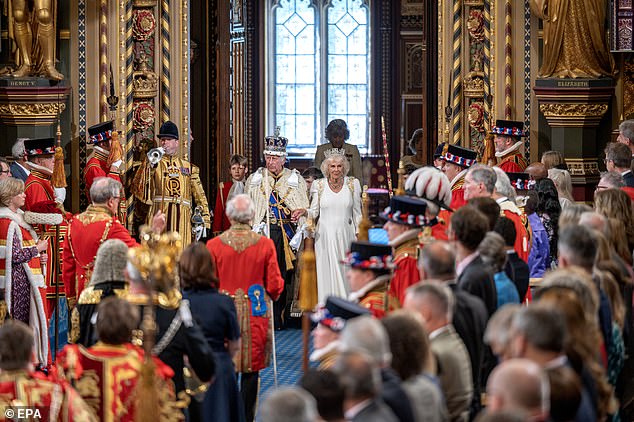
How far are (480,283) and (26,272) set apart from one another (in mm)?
4482

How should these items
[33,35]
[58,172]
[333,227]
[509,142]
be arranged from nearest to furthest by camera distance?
[58,172]
[333,227]
[509,142]
[33,35]

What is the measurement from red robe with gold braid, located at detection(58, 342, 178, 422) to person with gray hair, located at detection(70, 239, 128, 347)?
3.03 ft

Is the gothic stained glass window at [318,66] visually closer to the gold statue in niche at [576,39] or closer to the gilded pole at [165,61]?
the gilded pole at [165,61]

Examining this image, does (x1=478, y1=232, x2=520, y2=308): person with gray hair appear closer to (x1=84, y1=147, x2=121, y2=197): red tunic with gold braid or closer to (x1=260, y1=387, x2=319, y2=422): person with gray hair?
(x1=260, y1=387, x2=319, y2=422): person with gray hair

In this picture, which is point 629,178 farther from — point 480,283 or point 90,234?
point 90,234

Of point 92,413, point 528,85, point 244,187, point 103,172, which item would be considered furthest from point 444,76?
point 92,413

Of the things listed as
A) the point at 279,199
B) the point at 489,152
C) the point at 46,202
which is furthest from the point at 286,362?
the point at 489,152

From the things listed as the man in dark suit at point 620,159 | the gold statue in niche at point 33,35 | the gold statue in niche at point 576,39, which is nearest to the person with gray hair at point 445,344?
the man in dark suit at point 620,159

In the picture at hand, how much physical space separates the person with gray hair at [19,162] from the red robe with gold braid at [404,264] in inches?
212

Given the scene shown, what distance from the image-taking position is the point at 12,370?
562 centimetres

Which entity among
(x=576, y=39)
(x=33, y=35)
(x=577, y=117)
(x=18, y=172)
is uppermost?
(x=33, y=35)

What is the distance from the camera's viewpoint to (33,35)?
1299 cm

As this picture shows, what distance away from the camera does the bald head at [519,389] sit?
4.00 metres

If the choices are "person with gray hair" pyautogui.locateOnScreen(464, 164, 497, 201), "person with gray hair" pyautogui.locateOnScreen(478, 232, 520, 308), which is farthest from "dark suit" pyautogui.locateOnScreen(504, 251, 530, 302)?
"person with gray hair" pyautogui.locateOnScreen(464, 164, 497, 201)
